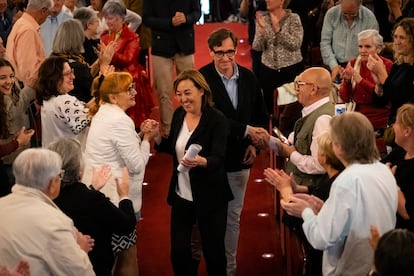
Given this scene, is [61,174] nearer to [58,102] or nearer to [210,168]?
[210,168]

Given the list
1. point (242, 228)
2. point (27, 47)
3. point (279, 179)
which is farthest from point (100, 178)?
point (27, 47)

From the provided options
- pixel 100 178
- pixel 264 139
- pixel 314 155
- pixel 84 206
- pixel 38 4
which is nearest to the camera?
pixel 84 206

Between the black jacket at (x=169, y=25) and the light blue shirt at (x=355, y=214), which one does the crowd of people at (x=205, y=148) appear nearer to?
the light blue shirt at (x=355, y=214)

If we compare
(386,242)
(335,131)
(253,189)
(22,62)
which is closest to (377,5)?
(253,189)

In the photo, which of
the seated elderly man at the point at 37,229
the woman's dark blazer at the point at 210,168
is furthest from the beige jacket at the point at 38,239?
the woman's dark blazer at the point at 210,168

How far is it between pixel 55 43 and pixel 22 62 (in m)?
0.37

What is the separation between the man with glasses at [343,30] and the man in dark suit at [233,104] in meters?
2.22

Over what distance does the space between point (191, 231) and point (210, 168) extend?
0.42 m

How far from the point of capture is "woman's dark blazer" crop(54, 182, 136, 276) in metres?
3.71

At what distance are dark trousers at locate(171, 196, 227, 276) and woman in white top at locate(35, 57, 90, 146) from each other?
37.7 inches

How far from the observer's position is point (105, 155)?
15.0 ft

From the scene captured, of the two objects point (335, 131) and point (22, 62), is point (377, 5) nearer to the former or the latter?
point (22, 62)

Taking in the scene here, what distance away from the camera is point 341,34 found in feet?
23.3

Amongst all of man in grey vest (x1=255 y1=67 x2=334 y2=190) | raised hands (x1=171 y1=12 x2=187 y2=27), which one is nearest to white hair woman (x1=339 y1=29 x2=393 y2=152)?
man in grey vest (x1=255 y1=67 x2=334 y2=190)
